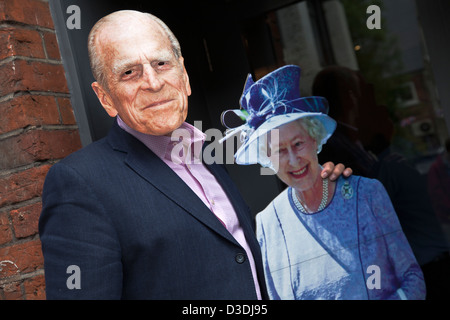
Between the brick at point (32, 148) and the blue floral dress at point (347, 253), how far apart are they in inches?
39.8

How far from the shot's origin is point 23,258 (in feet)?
6.59

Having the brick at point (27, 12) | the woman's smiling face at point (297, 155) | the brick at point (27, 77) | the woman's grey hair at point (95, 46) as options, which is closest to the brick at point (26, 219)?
the brick at point (27, 77)

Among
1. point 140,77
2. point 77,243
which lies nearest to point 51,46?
point 140,77

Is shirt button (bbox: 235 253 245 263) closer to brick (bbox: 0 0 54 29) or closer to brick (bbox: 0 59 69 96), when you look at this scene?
brick (bbox: 0 59 69 96)

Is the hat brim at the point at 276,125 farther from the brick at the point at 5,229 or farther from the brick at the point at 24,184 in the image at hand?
the brick at the point at 5,229

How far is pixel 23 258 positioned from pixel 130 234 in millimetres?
702

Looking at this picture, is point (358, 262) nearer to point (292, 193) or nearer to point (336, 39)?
point (292, 193)

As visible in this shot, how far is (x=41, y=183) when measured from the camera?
1.98 meters

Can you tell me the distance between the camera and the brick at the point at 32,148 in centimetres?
195

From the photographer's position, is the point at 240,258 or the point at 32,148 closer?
the point at 240,258

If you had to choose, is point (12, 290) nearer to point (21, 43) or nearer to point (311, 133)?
point (21, 43)

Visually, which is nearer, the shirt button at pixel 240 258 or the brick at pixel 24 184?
the shirt button at pixel 240 258

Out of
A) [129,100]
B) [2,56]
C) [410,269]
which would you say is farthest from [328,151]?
[2,56]

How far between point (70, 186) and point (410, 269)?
1404 millimetres
